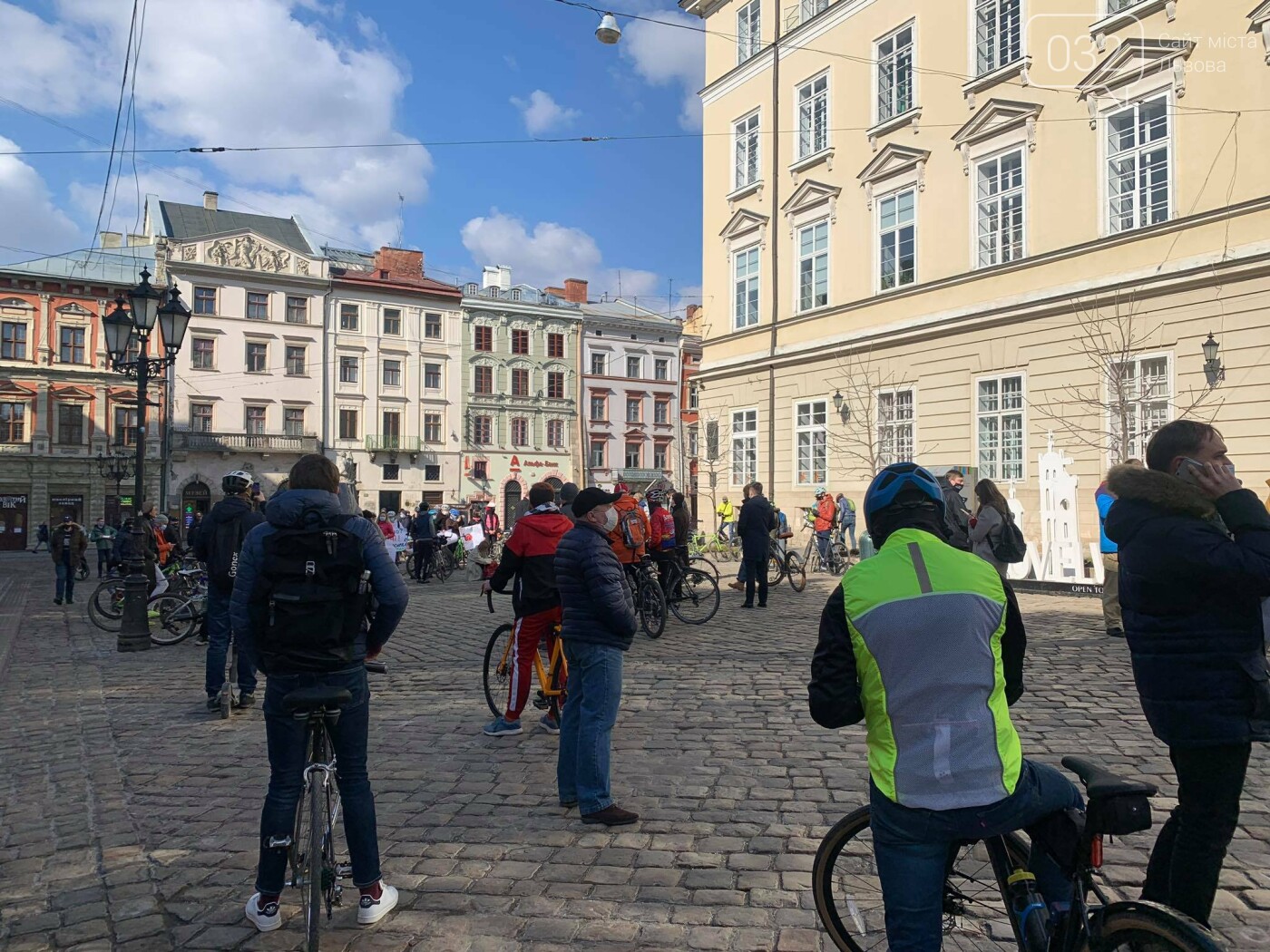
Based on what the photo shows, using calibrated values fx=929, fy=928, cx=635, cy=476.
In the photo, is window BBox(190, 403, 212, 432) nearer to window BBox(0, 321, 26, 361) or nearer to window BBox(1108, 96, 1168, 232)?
window BBox(0, 321, 26, 361)

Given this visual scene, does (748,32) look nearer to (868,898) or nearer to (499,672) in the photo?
(499,672)

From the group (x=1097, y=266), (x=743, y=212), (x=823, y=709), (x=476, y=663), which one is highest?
(x=743, y=212)

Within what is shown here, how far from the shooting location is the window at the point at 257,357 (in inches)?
2085

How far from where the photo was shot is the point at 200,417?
51.6 m

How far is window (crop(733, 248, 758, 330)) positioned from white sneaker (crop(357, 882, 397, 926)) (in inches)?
1041

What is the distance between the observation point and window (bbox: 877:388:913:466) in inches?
926

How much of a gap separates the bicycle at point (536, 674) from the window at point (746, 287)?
902 inches

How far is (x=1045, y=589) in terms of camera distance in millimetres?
17266

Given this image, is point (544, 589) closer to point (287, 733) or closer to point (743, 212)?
point (287, 733)

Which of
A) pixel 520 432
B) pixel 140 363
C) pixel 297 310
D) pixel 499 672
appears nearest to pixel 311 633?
pixel 499 672

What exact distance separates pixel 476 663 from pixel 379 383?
48326 mm

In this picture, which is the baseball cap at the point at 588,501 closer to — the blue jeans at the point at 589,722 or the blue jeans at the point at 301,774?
the blue jeans at the point at 589,722

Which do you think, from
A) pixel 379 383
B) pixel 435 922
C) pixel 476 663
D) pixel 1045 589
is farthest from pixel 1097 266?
pixel 379 383

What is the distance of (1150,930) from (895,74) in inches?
993
